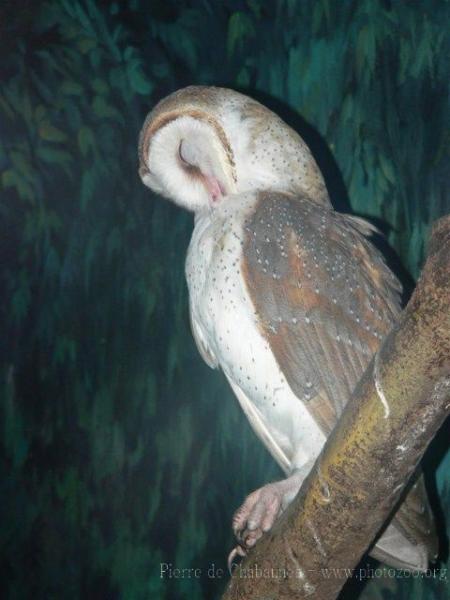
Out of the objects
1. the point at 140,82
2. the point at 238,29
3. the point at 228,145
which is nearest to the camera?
the point at 228,145

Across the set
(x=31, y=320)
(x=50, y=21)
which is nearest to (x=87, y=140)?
(x=50, y=21)

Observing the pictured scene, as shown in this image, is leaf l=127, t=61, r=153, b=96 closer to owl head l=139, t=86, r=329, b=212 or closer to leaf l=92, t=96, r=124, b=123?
leaf l=92, t=96, r=124, b=123

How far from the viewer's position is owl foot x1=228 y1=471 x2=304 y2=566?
1.33m

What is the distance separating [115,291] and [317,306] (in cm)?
104

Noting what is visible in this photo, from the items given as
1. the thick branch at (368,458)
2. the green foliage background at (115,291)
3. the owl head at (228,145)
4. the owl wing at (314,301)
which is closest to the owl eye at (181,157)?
the owl head at (228,145)

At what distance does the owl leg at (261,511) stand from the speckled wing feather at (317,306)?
0.12 metres

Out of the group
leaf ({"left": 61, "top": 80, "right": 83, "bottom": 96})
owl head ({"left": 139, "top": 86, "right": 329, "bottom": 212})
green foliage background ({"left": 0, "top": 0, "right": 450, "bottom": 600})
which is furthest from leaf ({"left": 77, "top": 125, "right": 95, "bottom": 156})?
owl head ({"left": 139, "top": 86, "right": 329, "bottom": 212})

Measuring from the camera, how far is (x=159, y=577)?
7.26ft

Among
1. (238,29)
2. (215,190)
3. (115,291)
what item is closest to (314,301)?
(215,190)

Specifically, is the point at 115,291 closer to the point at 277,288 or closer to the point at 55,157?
the point at 55,157

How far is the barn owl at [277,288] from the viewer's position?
136 centimetres

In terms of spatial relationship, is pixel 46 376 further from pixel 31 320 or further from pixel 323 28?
pixel 323 28

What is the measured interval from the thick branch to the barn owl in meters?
0.19

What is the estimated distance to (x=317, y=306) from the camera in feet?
4.60
